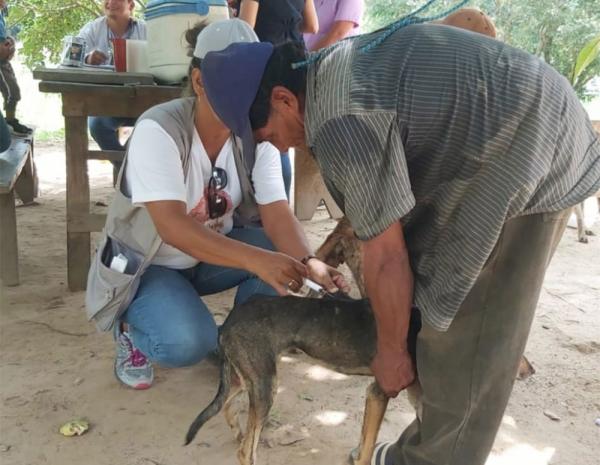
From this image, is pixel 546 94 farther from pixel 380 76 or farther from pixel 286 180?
pixel 286 180

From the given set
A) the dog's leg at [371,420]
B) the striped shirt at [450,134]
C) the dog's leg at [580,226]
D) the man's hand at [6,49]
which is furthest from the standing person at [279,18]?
the man's hand at [6,49]

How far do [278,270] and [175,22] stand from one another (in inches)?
84.4

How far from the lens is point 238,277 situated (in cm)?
340

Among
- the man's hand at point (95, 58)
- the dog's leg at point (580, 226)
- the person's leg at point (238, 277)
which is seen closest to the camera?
the person's leg at point (238, 277)

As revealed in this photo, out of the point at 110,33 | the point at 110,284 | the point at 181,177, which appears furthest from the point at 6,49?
the point at 181,177

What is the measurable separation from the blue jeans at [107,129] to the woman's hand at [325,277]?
13.4 ft

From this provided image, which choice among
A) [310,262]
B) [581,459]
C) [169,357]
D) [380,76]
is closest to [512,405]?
[581,459]

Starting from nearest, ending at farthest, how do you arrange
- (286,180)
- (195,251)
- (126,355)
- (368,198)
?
(368,198)
(195,251)
(126,355)
(286,180)

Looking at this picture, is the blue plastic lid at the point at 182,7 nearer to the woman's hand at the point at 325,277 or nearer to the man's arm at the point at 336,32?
the man's arm at the point at 336,32

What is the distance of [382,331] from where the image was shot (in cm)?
214

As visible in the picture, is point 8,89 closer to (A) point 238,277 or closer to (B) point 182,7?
(B) point 182,7

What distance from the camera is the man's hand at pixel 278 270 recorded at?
2459mm

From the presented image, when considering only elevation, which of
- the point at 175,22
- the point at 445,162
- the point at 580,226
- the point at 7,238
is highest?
the point at 175,22

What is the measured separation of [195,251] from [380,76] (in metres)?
1.18
